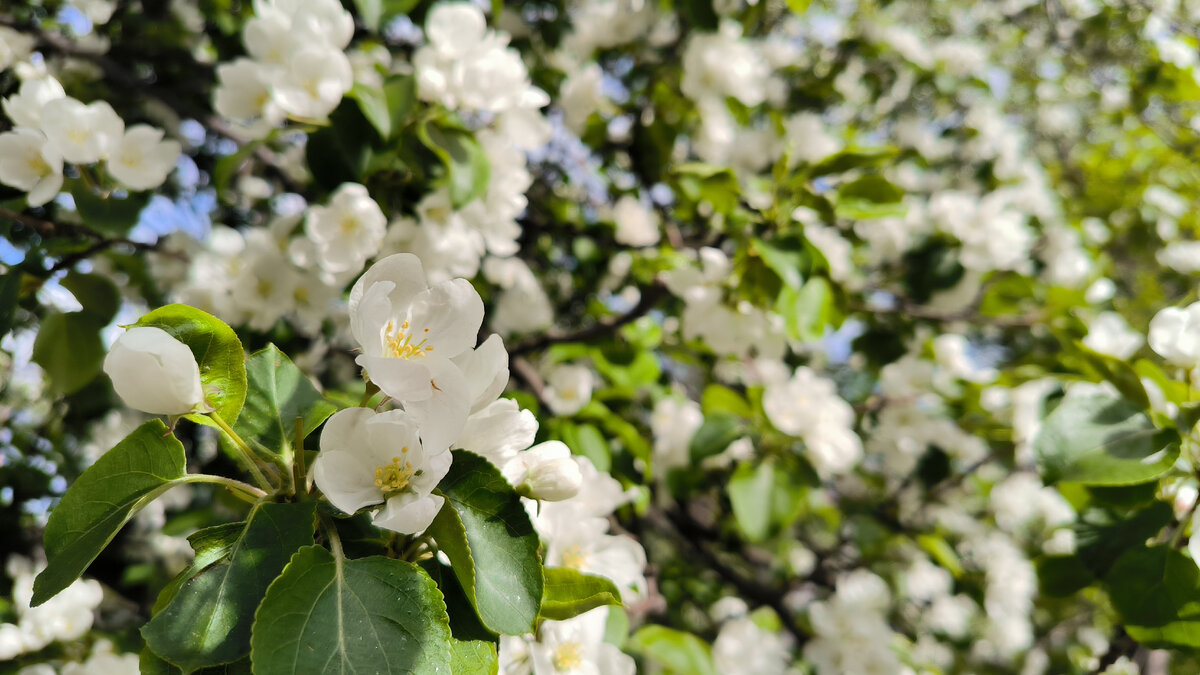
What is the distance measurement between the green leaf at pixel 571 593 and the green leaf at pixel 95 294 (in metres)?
1.20

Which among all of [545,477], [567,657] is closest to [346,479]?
[545,477]

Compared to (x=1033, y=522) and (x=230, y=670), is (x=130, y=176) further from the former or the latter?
(x=1033, y=522)

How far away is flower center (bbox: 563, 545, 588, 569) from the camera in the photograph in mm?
1074

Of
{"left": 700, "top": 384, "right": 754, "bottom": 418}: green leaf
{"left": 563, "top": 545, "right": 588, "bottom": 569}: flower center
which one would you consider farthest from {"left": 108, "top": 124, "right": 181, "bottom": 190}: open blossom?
{"left": 700, "top": 384, "right": 754, "bottom": 418}: green leaf

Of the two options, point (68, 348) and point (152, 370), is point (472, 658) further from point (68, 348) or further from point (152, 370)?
point (68, 348)

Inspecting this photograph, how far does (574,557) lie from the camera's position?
1079mm

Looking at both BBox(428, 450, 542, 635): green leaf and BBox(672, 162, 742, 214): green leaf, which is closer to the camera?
BBox(428, 450, 542, 635): green leaf

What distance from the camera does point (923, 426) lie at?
2.63 m

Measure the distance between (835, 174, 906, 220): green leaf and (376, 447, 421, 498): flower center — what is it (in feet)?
4.24

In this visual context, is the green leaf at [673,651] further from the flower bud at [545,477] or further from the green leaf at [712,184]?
the green leaf at [712,184]

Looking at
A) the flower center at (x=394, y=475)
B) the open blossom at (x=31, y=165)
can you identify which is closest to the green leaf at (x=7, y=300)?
the open blossom at (x=31, y=165)

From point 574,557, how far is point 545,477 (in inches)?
10.3

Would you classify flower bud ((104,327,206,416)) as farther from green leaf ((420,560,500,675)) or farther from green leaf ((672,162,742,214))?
green leaf ((672,162,742,214))

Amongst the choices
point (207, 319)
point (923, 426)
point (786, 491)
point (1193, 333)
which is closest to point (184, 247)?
point (207, 319)
